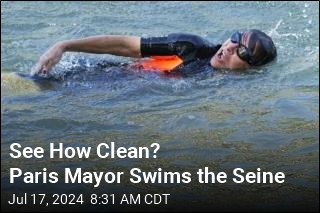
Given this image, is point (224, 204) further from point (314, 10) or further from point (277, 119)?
point (314, 10)

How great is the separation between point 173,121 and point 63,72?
1.26 m

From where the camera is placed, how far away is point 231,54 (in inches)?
226

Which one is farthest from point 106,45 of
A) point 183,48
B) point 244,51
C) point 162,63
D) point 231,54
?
point 244,51

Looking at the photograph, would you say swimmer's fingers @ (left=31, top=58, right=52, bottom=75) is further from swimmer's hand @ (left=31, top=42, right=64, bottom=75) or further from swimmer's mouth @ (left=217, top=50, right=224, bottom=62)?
swimmer's mouth @ (left=217, top=50, right=224, bottom=62)

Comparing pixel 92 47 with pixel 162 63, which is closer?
pixel 92 47

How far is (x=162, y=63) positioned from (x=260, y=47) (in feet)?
2.98

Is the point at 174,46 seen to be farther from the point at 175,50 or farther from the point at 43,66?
the point at 43,66

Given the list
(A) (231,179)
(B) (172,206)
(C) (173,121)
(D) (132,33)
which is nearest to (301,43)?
(D) (132,33)

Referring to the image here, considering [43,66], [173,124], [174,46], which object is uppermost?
[174,46]

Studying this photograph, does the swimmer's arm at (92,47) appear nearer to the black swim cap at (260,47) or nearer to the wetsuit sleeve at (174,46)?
the wetsuit sleeve at (174,46)

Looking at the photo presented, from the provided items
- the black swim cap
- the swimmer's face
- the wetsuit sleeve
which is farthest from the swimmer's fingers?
the black swim cap

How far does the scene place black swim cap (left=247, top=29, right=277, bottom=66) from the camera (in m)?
5.66

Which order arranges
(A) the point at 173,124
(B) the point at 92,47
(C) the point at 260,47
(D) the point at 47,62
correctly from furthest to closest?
1. (C) the point at 260,47
2. (B) the point at 92,47
3. (D) the point at 47,62
4. (A) the point at 173,124

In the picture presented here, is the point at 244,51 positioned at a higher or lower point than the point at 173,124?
higher
